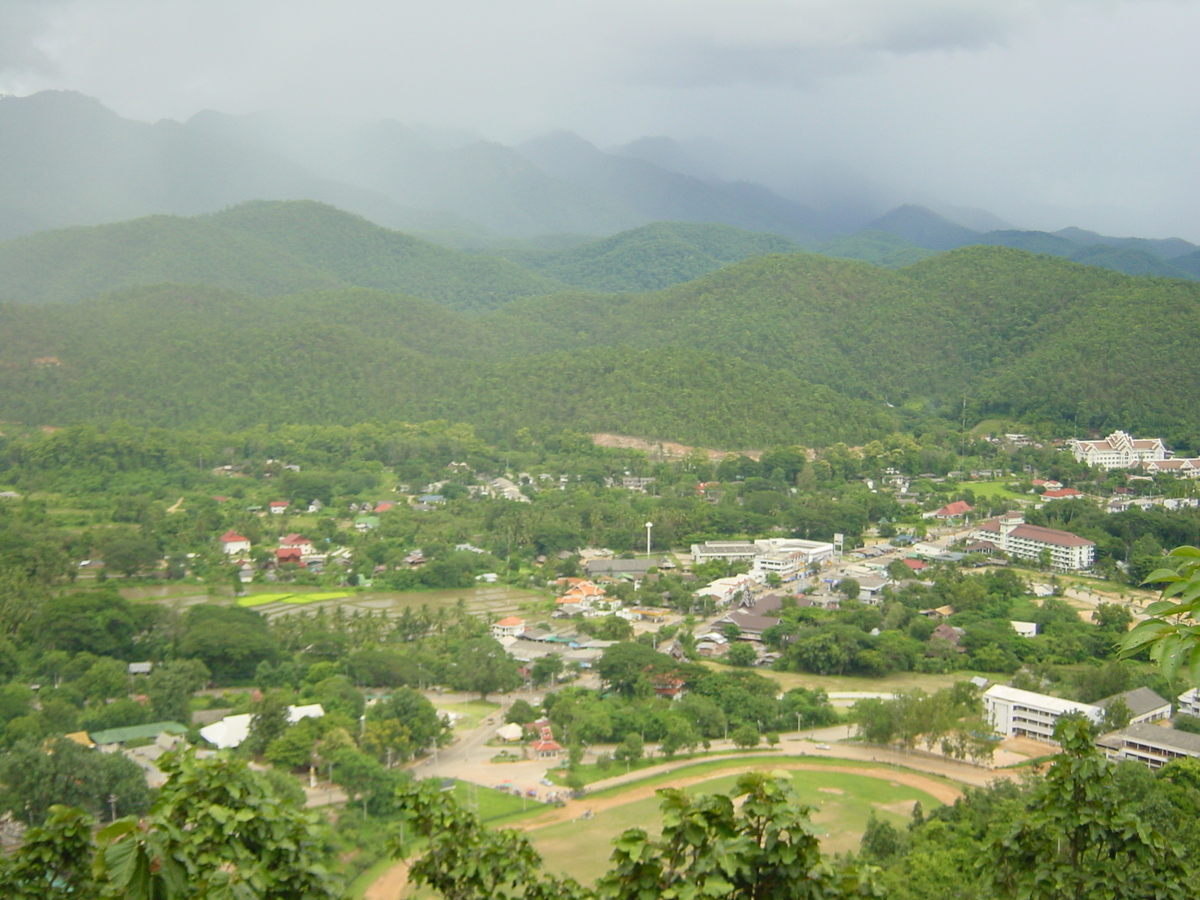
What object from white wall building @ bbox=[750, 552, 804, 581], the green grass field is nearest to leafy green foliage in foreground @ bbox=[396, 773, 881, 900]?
the green grass field

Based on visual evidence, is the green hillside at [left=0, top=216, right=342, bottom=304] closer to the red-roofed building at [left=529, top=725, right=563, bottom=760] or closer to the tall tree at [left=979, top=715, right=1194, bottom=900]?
the red-roofed building at [left=529, top=725, right=563, bottom=760]

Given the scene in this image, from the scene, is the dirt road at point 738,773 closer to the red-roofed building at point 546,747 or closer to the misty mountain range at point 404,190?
the red-roofed building at point 546,747

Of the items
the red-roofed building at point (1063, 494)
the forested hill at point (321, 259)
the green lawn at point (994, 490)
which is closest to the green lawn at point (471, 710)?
the red-roofed building at point (1063, 494)

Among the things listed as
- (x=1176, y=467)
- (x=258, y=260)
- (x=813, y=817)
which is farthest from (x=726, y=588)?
(x=258, y=260)

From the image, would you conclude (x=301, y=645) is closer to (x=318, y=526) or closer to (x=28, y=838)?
(x=318, y=526)

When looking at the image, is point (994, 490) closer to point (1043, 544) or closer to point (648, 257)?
point (1043, 544)
